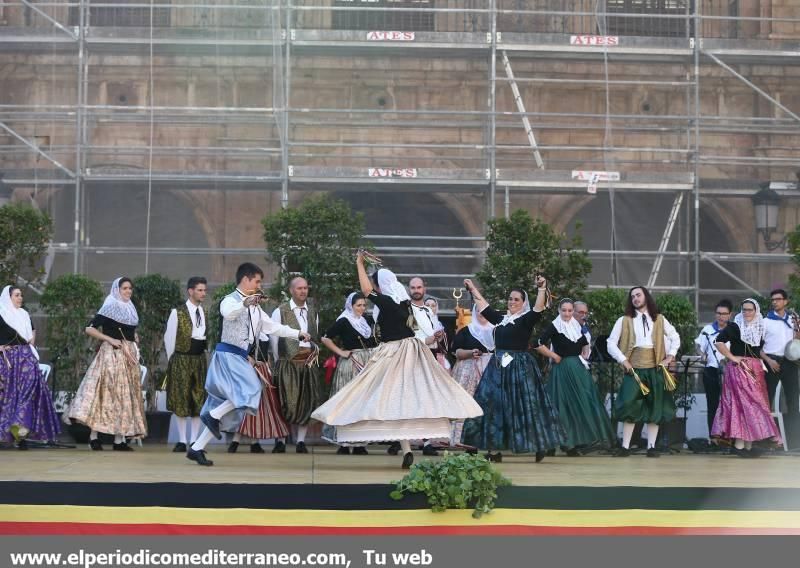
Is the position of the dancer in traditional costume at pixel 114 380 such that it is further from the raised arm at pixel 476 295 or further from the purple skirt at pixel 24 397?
the raised arm at pixel 476 295

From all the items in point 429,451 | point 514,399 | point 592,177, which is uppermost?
point 592,177

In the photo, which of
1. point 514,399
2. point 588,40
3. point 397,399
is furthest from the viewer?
point 588,40

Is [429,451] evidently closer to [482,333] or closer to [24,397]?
[482,333]

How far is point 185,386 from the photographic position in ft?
36.9

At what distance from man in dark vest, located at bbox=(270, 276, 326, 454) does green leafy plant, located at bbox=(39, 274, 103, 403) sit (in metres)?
1.95

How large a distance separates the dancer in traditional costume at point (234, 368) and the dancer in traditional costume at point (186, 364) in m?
1.67

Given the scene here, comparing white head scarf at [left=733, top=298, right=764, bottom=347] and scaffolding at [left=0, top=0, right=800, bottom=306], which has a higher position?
scaffolding at [left=0, top=0, right=800, bottom=306]

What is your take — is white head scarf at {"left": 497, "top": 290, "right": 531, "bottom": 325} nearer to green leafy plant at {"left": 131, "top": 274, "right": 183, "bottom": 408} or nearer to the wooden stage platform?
the wooden stage platform

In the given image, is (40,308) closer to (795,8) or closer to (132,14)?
(132,14)

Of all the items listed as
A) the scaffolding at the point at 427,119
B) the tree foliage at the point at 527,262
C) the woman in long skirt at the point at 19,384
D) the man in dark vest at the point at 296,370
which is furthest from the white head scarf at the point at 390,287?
the scaffolding at the point at 427,119

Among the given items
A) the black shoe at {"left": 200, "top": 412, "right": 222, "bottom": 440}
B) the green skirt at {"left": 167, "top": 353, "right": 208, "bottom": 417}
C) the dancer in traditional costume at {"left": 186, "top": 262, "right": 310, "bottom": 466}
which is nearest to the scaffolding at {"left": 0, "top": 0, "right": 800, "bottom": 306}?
the green skirt at {"left": 167, "top": 353, "right": 208, "bottom": 417}

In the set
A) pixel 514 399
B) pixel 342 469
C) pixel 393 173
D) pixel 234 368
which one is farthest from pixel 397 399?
pixel 393 173

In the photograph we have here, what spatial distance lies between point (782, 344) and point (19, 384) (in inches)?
263

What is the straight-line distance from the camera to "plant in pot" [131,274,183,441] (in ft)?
41.1
